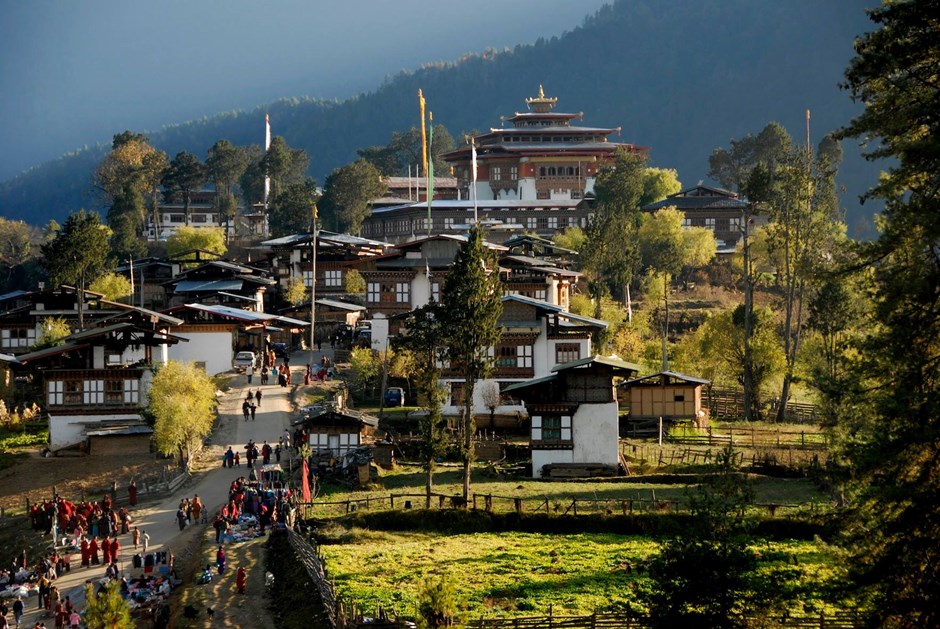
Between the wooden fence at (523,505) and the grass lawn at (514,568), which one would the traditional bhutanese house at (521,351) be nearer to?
the wooden fence at (523,505)

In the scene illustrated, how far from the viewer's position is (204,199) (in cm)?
13838

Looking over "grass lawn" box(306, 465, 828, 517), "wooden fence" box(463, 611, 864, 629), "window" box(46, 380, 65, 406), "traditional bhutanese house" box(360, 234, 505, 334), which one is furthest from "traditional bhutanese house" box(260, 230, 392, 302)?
"wooden fence" box(463, 611, 864, 629)

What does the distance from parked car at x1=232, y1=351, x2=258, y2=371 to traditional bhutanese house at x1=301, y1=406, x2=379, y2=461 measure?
57.3 ft

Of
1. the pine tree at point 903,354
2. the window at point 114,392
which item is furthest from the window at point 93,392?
the pine tree at point 903,354

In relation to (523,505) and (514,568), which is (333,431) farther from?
(514,568)

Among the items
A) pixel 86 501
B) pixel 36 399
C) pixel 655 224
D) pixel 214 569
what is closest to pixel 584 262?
pixel 655 224

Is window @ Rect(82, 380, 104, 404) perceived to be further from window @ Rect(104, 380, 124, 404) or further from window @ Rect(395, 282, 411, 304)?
window @ Rect(395, 282, 411, 304)

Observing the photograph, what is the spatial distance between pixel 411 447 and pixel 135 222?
6137 cm

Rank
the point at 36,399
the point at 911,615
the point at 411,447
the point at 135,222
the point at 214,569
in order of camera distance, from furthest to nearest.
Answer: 1. the point at 135,222
2. the point at 36,399
3. the point at 411,447
4. the point at 214,569
5. the point at 911,615

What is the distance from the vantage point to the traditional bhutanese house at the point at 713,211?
102875 millimetres

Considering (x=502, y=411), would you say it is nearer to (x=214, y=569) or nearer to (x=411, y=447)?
(x=411, y=447)

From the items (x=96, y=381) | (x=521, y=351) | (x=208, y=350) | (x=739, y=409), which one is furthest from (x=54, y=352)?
(x=739, y=409)

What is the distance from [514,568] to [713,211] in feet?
228

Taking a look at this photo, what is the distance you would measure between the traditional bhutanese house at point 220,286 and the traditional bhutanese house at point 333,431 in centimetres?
2875
